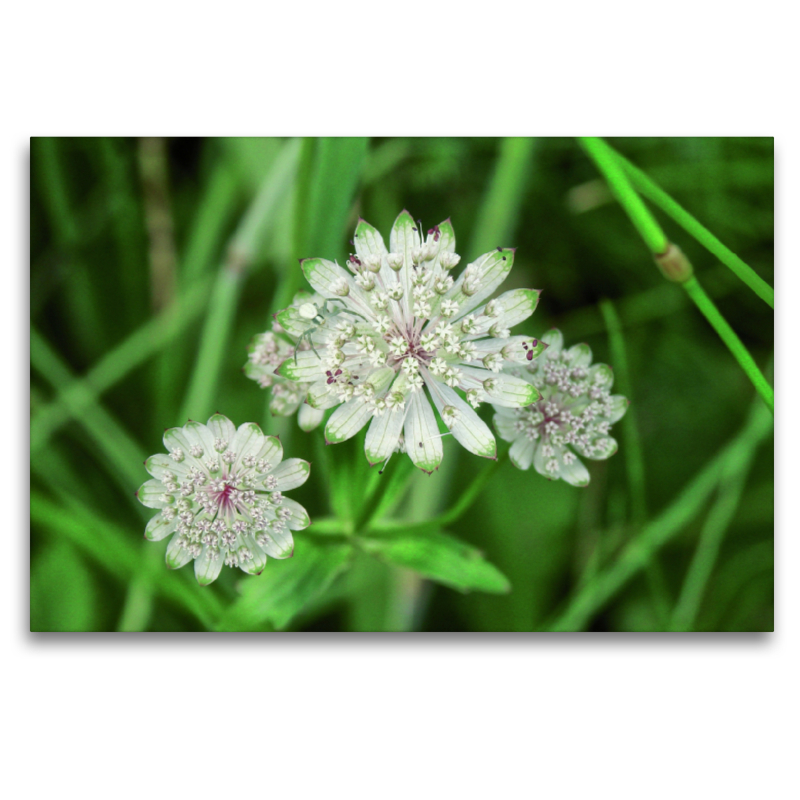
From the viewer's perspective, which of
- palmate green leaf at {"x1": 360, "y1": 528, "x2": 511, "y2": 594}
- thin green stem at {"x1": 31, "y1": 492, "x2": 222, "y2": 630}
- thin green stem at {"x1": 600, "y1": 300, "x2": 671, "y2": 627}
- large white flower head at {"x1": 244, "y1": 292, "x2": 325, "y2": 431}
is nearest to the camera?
large white flower head at {"x1": 244, "y1": 292, "x2": 325, "y2": 431}

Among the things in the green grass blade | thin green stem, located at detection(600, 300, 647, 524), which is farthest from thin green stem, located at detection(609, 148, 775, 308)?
the green grass blade

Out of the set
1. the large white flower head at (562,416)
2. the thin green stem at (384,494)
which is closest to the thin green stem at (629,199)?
the large white flower head at (562,416)

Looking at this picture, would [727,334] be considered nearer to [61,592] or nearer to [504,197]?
[504,197]

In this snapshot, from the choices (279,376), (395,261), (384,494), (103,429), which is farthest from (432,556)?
(103,429)

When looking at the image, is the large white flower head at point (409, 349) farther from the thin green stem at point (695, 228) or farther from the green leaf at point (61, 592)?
the green leaf at point (61, 592)

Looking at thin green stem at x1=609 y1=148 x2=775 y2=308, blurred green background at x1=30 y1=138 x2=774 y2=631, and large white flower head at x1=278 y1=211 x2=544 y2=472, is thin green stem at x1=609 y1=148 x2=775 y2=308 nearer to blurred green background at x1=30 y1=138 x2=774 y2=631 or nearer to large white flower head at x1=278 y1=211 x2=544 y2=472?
blurred green background at x1=30 y1=138 x2=774 y2=631

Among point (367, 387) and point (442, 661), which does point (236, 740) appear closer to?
point (442, 661)
